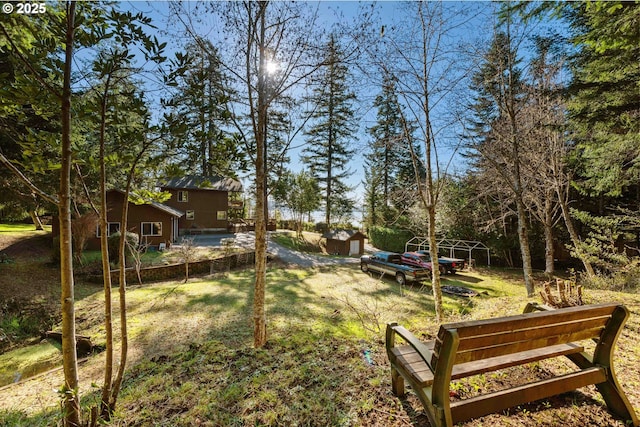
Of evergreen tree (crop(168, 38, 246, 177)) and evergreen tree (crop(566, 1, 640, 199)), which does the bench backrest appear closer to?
evergreen tree (crop(168, 38, 246, 177))

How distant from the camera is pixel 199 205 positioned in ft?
83.0

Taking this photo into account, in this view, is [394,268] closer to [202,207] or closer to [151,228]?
[151,228]

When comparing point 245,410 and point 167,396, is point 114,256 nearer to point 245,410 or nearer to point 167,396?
point 167,396

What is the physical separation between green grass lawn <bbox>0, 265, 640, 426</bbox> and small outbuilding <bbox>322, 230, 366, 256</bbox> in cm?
1208

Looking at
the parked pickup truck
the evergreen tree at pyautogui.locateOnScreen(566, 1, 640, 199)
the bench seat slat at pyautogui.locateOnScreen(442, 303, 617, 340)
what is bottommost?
the parked pickup truck

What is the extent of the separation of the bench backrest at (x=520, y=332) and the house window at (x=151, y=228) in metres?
20.0

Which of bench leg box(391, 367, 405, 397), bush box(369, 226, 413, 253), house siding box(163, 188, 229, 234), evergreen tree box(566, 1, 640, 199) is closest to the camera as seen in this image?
bench leg box(391, 367, 405, 397)

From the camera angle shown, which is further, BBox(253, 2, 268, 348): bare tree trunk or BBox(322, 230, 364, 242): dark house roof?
BBox(322, 230, 364, 242): dark house roof

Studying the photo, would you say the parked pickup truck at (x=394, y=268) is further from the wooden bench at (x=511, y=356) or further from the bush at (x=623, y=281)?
the wooden bench at (x=511, y=356)

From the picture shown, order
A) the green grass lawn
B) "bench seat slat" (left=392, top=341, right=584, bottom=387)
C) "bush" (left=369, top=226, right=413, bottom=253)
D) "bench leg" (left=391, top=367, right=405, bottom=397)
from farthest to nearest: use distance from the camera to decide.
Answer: "bush" (left=369, top=226, right=413, bottom=253)
"bench leg" (left=391, top=367, right=405, bottom=397)
the green grass lawn
"bench seat slat" (left=392, top=341, right=584, bottom=387)

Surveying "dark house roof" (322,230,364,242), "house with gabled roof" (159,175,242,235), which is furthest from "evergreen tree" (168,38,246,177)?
"house with gabled roof" (159,175,242,235)

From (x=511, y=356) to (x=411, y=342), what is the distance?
0.96m

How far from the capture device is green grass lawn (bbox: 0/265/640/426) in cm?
251

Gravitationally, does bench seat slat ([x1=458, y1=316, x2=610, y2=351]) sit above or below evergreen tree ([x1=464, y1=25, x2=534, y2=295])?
below
